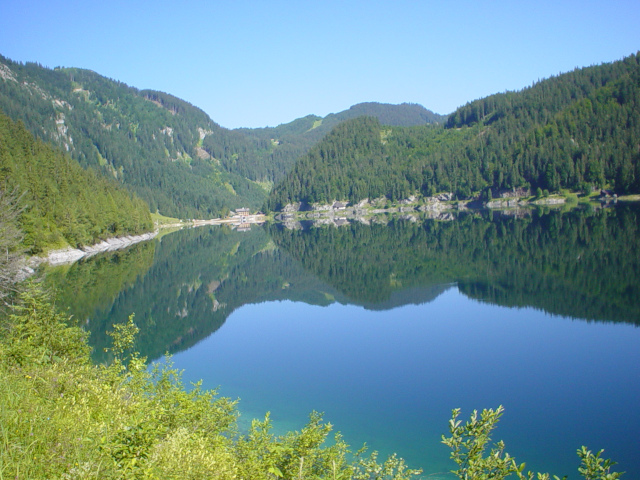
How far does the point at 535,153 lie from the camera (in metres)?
137

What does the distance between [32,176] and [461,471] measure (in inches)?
2606

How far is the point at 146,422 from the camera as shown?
7.59 m

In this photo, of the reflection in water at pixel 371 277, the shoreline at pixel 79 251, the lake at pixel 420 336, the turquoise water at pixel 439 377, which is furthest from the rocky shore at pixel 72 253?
the turquoise water at pixel 439 377

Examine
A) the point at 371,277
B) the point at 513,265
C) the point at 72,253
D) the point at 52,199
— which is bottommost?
the point at 371,277

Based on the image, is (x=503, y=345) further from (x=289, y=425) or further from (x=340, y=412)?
(x=289, y=425)

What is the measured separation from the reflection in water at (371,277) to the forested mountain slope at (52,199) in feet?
16.9

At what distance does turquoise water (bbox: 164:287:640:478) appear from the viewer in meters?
14.8

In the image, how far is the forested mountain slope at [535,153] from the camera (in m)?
120

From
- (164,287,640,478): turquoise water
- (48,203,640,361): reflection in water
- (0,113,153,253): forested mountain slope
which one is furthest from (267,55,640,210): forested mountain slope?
(0,113,153,253): forested mountain slope

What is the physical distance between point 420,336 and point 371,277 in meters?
20.8

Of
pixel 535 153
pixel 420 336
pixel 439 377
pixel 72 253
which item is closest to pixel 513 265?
pixel 420 336

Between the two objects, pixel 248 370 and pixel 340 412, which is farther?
pixel 248 370

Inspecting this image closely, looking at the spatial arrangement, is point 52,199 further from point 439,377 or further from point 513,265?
point 439,377

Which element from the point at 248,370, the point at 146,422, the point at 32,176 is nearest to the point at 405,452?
the point at 146,422
